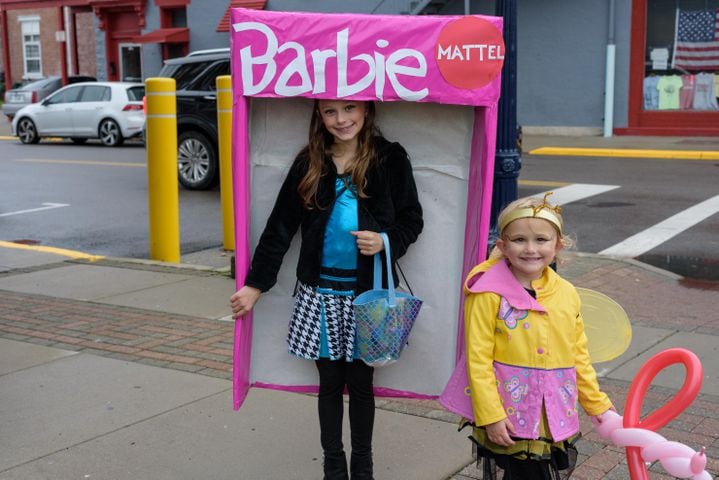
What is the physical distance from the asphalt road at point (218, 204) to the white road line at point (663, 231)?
1.8 inches

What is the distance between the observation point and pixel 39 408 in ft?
15.8

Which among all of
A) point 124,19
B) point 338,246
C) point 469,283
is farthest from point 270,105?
point 124,19

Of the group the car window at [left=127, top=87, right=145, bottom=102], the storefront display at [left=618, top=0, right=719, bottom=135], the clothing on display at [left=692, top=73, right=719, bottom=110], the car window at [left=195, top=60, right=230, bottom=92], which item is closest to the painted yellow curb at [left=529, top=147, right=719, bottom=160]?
the storefront display at [left=618, top=0, right=719, bottom=135]

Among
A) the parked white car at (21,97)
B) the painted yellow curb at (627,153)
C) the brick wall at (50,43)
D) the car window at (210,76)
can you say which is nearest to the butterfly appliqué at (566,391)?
the car window at (210,76)

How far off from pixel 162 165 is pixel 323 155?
17.5 feet

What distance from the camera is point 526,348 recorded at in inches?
118

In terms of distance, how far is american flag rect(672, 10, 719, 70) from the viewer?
67.7 ft

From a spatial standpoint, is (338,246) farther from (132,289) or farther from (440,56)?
(132,289)

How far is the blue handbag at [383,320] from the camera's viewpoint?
3.34 m

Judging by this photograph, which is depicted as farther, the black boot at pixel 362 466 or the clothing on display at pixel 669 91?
the clothing on display at pixel 669 91

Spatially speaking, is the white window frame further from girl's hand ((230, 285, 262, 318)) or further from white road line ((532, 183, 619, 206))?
girl's hand ((230, 285, 262, 318))

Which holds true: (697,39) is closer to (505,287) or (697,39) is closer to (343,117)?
(343,117)

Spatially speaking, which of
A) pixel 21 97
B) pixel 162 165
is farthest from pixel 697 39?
pixel 21 97

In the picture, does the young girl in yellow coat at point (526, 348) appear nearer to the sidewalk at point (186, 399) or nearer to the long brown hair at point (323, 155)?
the long brown hair at point (323, 155)
